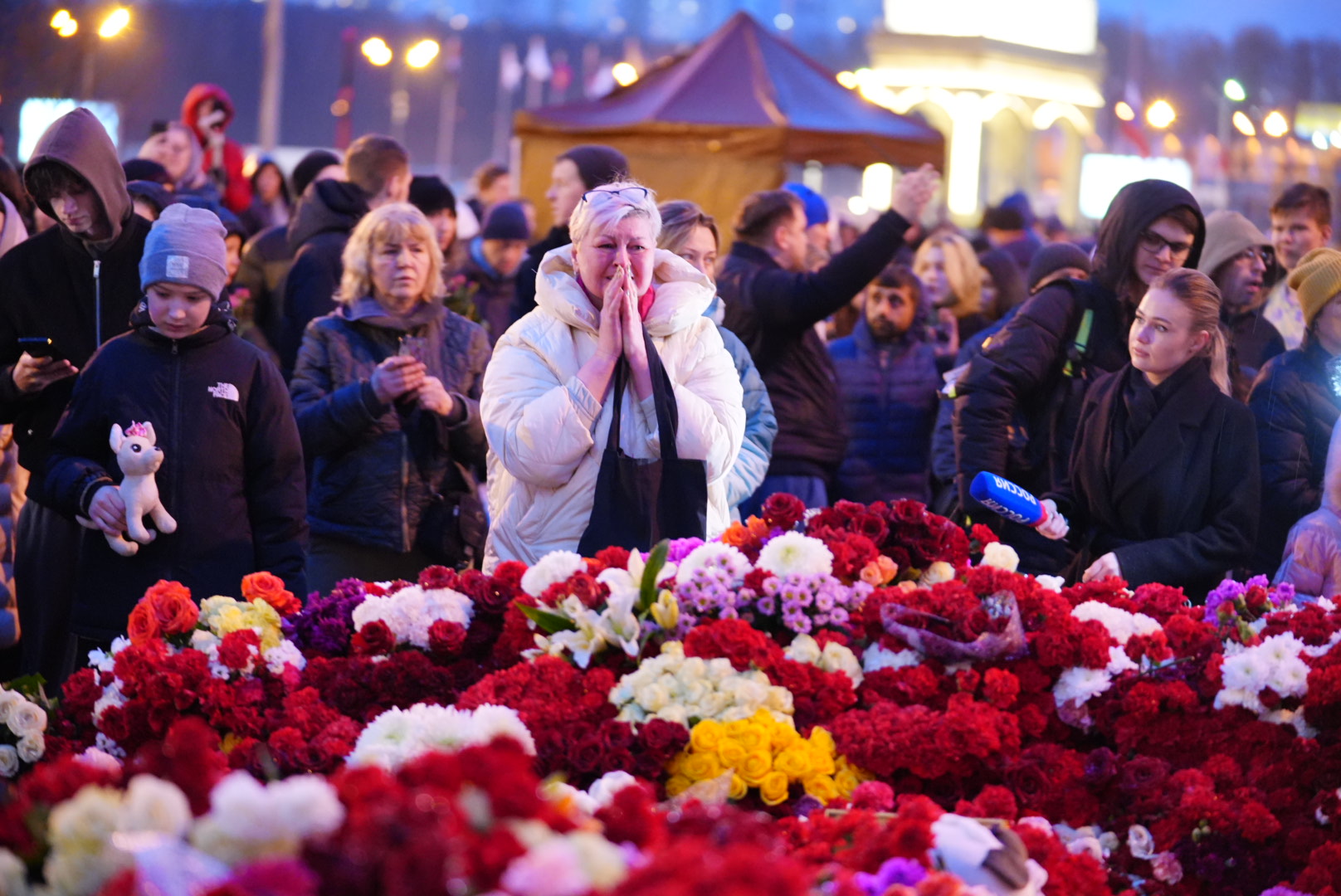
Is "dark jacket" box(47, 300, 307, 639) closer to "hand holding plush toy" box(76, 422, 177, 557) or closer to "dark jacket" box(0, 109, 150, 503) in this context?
"hand holding plush toy" box(76, 422, 177, 557)

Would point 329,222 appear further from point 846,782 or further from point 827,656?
point 846,782

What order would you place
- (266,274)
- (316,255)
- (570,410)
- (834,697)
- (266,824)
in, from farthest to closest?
(266,274) → (316,255) → (570,410) → (834,697) → (266,824)

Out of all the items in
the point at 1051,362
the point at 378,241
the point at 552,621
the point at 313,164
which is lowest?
the point at 552,621

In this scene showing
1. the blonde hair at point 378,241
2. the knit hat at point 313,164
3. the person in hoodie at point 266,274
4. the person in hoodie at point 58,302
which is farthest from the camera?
the knit hat at point 313,164

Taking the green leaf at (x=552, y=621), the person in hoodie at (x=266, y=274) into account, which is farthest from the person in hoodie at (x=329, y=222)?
the green leaf at (x=552, y=621)

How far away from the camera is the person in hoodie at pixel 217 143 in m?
10.3

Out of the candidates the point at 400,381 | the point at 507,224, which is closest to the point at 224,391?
the point at 400,381

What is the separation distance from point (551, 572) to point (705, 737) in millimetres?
611

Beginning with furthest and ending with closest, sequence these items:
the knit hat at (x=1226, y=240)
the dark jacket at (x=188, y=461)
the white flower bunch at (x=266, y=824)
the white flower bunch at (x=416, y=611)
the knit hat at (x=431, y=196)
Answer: the knit hat at (x=431, y=196), the knit hat at (x=1226, y=240), the dark jacket at (x=188, y=461), the white flower bunch at (x=416, y=611), the white flower bunch at (x=266, y=824)

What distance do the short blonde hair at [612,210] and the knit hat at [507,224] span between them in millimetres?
5174

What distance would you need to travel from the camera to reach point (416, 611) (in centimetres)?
365

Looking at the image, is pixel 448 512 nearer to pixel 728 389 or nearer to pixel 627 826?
pixel 728 389

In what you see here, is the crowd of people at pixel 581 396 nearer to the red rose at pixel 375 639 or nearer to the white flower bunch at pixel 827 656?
the red rose at pixel 375 639

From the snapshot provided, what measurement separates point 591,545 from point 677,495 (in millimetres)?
255
